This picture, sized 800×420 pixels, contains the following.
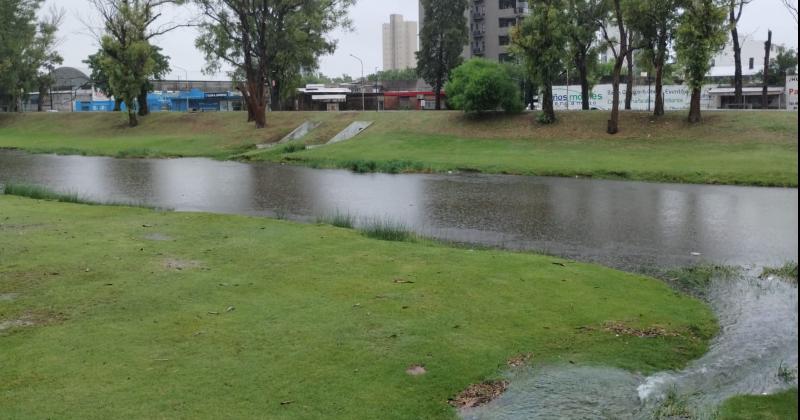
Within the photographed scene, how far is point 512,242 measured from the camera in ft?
43.9

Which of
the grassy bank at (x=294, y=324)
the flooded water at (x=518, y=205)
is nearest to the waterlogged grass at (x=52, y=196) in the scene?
the flooded water at (x=518, y=205)

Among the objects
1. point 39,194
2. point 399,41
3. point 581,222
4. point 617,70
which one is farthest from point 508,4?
point 399,41

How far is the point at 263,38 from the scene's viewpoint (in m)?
47.2

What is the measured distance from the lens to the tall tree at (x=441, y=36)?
6000 cm

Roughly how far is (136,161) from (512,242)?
27.1 metres

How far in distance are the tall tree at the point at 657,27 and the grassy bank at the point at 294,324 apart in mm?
26452

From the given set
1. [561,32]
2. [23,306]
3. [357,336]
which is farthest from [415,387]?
[561,32]

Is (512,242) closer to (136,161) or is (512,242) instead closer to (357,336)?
(357,336)

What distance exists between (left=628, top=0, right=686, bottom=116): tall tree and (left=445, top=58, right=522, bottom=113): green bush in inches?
285

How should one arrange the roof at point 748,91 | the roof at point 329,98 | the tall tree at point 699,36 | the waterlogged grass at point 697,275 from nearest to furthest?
the waterlogged grass at point 697,275 → the tall tree at point 699,36 → the roof at point 748,91 → the roof at point 329,98

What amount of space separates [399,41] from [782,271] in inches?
7617

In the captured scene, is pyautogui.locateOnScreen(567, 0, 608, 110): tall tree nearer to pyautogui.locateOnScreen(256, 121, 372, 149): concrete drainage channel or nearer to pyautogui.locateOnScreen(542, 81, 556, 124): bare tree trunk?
pyautogui.locateOnScreen(542, 81, 556, 124): bare tree trunk

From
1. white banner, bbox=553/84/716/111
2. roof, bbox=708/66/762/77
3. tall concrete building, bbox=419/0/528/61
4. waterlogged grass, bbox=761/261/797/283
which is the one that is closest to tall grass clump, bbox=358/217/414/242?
waterlogged grass, bbox=761/261/797/283

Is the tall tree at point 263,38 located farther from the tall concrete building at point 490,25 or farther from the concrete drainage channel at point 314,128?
the tall concrete building at point 490,25
